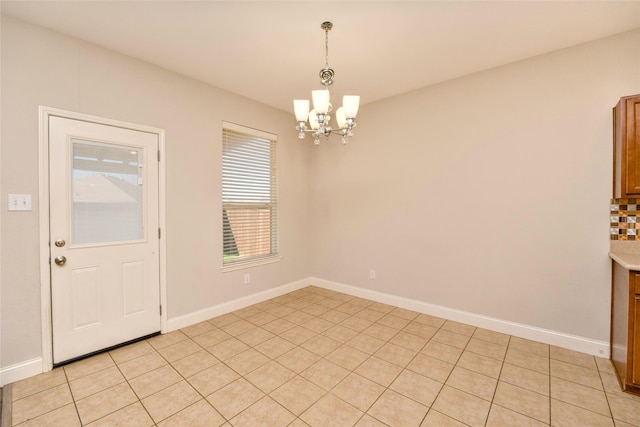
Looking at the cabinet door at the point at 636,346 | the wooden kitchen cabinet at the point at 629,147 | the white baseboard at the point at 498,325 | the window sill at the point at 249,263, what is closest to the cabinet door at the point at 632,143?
the wooden kitchen cabinet at the point at 629,147

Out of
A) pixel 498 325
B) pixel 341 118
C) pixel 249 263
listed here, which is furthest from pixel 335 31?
pixel 498 325

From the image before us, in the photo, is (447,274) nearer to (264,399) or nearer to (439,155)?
(439,155)

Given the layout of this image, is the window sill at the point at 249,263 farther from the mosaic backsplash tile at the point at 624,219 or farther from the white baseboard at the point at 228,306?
the mosaic backsplash tile at the point at 624,219

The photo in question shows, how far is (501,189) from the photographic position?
2.88 m

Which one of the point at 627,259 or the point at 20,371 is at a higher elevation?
the point at 627,259

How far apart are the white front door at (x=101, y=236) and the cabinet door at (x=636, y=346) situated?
3.97m

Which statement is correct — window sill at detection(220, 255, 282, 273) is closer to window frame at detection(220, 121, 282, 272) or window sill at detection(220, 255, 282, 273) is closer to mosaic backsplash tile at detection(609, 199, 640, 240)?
window frame at detection(220, 121, 282, 272)

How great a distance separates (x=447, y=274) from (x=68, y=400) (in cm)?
356

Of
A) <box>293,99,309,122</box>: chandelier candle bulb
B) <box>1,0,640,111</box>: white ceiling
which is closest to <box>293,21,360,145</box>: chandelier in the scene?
<box>293,99,309,122</box>: chandelier candle bulb

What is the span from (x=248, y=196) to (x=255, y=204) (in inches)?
6.1

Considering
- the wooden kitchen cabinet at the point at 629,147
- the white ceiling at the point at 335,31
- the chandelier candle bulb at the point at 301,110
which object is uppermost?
the white ceiling at the point at 335,31

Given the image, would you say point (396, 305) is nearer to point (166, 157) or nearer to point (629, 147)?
point (629, 147)

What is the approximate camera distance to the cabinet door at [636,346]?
1899mm

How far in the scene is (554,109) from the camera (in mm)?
2592
